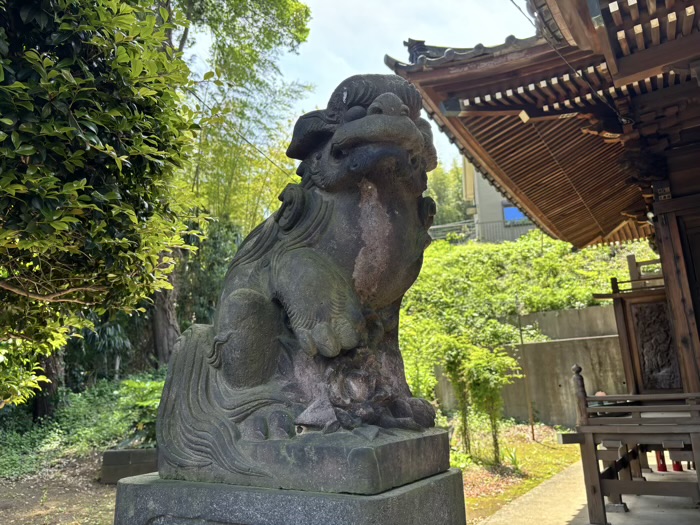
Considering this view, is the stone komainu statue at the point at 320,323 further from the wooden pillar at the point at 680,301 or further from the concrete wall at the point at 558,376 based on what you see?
the concrete wall at the point at 558,376

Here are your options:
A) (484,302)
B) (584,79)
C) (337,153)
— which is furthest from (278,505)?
(484,302)

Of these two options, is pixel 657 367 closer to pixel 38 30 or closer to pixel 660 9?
pixel 660 9

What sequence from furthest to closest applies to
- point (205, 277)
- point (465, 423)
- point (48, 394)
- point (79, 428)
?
point (205, 277), point (48, 394), point (79, 428), point (465, 423)

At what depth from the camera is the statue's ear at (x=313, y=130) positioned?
2.07 metres

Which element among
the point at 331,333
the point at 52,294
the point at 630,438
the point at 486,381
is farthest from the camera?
the point at 486,381

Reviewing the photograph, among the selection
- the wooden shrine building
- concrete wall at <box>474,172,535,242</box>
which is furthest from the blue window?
the wooden shrine building

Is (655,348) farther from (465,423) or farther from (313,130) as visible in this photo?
(313,130)

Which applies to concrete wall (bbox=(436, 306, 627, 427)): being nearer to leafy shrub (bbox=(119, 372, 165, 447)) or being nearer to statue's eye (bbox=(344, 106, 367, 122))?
leafy shrub (bbox=(119, 372, 165, 447))

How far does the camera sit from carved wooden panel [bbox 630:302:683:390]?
6395mm

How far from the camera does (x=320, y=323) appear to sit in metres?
1.82

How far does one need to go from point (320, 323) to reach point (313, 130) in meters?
0.77

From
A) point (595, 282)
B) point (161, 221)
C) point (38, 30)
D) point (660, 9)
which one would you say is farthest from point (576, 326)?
point (38, 30)

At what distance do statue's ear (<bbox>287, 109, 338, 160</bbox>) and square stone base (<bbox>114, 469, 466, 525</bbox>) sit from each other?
1.27 meters

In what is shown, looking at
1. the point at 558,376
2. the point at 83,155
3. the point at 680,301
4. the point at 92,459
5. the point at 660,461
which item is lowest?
the point at 660,461
